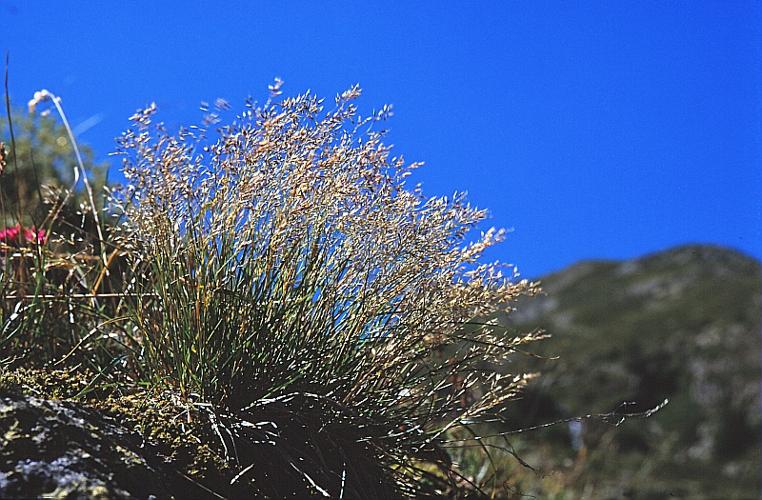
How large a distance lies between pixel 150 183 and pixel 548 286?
136 feet

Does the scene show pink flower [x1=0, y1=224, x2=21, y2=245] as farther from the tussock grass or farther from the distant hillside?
the distant hillside

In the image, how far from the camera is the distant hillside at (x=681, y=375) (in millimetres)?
21422

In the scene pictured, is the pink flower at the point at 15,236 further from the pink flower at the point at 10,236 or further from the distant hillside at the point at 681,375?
the distant hillside at the point at 681,375

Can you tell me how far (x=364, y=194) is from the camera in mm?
2283

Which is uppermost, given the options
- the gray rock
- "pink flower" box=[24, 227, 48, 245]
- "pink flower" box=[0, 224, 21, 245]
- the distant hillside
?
the distant hillside

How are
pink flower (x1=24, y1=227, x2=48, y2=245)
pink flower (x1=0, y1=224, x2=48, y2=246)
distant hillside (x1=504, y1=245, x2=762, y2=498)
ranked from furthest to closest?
distant hillside (x1=504, y1=245, x2=762, y2=498) < pink flower (x1=0, y1=224, x2=48, y2=246) < pink flower (x1=24, y1=227, x2=48, y2=245)

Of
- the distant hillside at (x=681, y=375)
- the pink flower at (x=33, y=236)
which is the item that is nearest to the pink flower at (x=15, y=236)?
the pink flower at (x=33, y=236)

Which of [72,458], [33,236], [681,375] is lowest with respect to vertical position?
[72,458]

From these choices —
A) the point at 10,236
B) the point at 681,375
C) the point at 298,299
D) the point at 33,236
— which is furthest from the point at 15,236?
the point at 681,375

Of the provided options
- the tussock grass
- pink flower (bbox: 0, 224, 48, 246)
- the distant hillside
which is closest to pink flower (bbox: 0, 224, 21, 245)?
pink flower (bbox: 0, 224, 48, 246)

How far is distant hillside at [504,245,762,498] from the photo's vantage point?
21.4m

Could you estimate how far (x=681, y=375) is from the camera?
25828 millimetres

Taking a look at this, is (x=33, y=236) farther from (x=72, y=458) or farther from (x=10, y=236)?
(x=72, y=458)

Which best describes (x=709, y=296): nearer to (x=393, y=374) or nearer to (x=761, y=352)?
(x=761, y=352)
